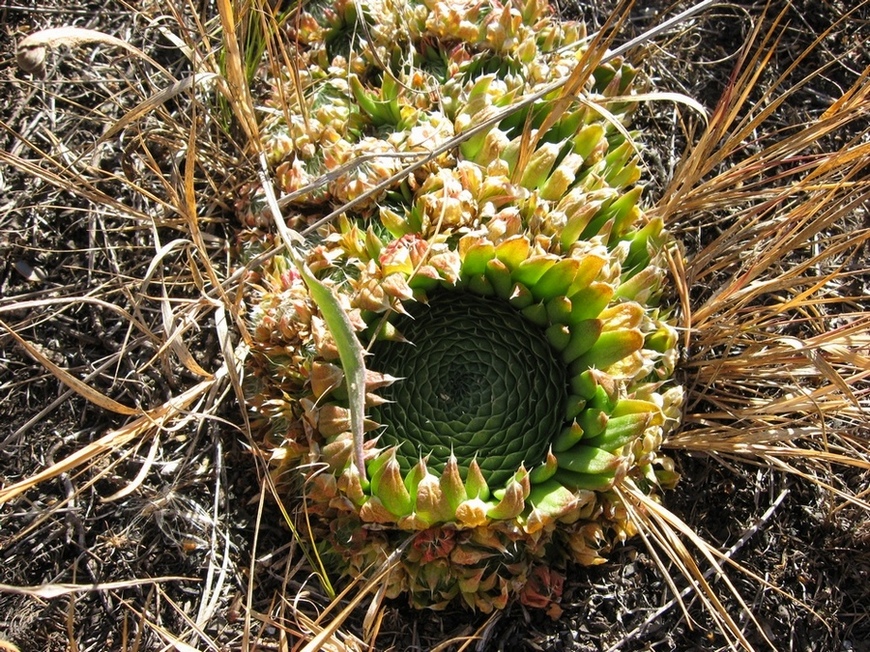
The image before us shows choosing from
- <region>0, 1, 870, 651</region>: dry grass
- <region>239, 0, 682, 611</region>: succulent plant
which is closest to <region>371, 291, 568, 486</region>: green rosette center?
<region>239, 0, 682, 611</region>: succulent plant

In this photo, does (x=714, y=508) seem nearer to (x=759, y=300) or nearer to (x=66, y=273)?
(x=759, y=300)

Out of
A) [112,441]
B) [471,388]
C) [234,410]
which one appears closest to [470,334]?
[471,388]

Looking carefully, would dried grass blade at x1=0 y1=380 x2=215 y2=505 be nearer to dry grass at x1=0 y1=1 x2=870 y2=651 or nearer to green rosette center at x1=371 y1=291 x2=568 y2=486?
dry grass at x1=0 y1=1 x2=870 y2=651

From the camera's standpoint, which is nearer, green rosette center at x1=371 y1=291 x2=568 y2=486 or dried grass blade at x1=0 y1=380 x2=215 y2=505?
dried grass blade at x1=0 y1=380 x2=215 y2=505

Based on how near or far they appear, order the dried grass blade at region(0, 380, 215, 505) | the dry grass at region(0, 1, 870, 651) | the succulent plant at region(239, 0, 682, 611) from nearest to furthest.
→ the dried grass blade at region(0, 380, 215, 505), the succulent plant at region(239, 0, 682, 611), the dry grass at region(0, 1, 870, 651)

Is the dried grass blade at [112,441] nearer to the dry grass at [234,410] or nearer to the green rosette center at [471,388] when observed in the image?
the dry grass at [234,410]

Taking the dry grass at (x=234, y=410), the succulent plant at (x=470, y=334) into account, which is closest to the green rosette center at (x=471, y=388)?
the succulent plant at (x=470, y=334)
